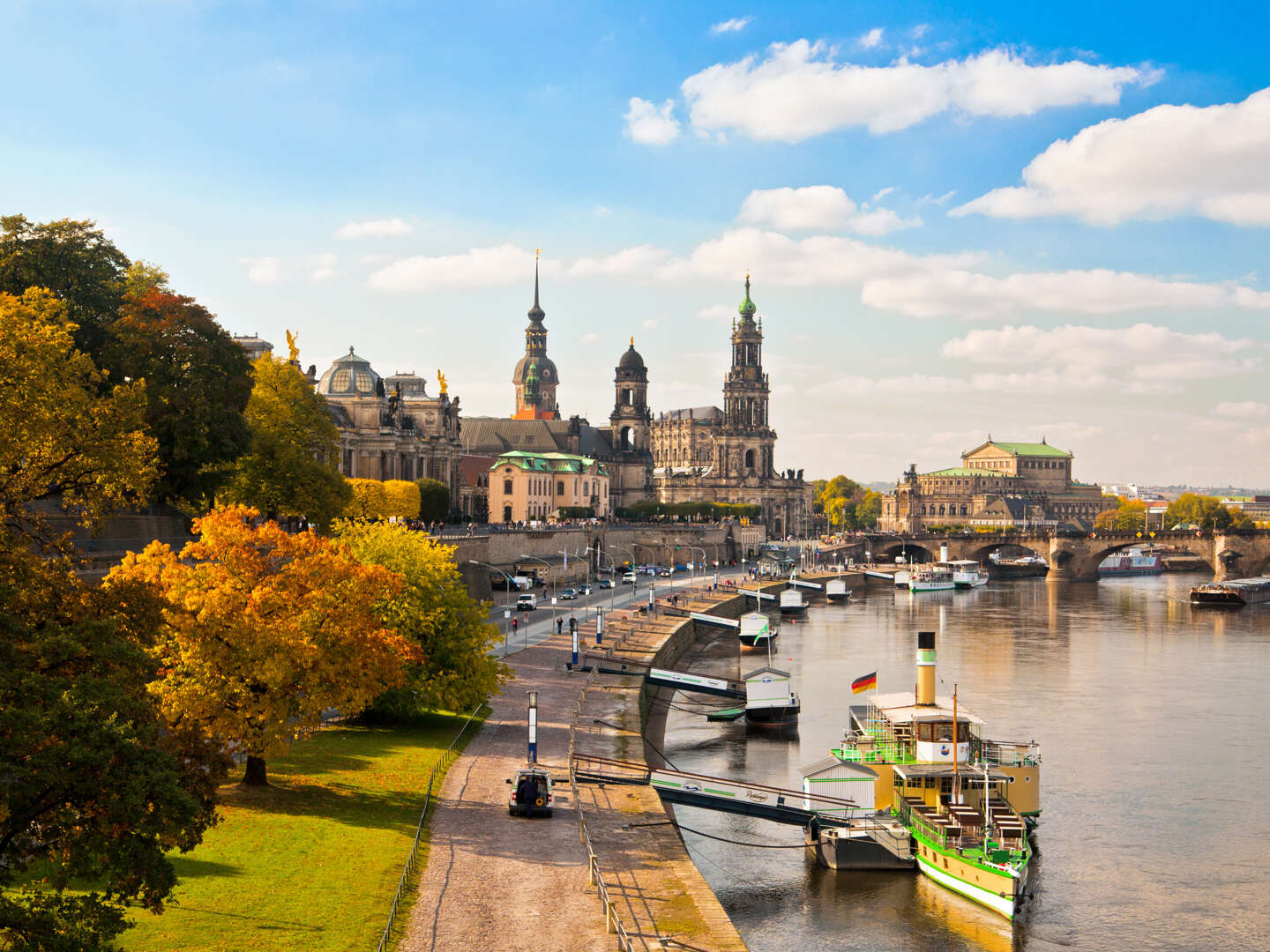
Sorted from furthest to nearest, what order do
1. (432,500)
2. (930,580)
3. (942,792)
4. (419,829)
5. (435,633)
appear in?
(930,580) → (432,500) → (435,633) → (942,792) → (419,829)

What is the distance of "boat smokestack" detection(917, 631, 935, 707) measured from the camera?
1752 inches

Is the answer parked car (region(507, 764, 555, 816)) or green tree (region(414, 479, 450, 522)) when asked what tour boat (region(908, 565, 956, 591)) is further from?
parked car (region(507, 764, 555, 816))

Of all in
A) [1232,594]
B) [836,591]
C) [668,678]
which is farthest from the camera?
[836,591]


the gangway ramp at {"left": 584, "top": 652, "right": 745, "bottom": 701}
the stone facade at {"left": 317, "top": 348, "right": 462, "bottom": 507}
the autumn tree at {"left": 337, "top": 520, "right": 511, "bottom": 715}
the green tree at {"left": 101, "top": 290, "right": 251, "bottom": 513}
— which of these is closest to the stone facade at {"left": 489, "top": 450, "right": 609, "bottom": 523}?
the stone facade at {"left": 317, "top": 348, "right": 462, "bottom": 507}

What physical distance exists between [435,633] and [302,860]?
17.7 metres

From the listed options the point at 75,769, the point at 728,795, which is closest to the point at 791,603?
the point at 728,795

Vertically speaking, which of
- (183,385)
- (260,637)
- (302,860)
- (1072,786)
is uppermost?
(183,385)

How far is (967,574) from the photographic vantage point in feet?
552

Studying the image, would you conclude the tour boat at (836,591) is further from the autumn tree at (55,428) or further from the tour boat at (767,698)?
the autumn tree at (55,428)

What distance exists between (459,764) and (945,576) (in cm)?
13253

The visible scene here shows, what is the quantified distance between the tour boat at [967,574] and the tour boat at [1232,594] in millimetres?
31911

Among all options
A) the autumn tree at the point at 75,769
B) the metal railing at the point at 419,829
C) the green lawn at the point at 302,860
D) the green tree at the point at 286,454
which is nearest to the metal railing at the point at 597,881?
the metal railing at the point at 419,829

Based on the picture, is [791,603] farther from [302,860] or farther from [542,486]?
[302,860]

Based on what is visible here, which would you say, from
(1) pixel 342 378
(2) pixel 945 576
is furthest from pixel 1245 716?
(2) pixel 945 576
